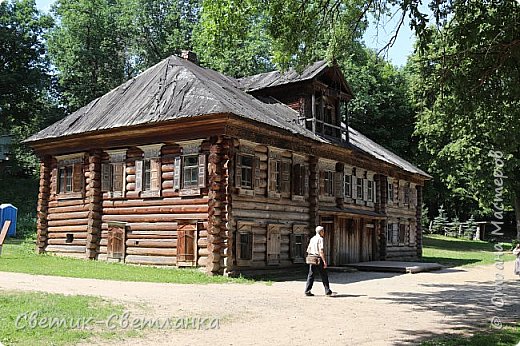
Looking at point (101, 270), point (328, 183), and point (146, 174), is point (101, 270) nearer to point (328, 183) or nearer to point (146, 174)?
point (146, 174)

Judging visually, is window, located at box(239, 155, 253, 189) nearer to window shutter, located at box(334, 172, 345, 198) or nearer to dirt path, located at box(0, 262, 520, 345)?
dirt path, located at box(0, 262, 520, 345)

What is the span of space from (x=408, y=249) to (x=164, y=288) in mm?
21824

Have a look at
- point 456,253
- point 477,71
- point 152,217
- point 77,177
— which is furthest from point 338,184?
point 456,253

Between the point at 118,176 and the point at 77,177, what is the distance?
2.43m

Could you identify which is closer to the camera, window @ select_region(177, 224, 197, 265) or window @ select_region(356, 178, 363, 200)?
window @ select_region(177, 224, 197, 265)

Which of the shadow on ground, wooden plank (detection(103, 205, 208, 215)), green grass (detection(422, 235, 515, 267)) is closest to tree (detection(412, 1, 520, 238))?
the shadow on ground

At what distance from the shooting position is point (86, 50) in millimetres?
47000

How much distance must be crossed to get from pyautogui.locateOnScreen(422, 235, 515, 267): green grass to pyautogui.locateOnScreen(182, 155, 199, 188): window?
49.8ft

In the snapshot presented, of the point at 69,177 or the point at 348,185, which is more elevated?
the point at 348,185

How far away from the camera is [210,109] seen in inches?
724

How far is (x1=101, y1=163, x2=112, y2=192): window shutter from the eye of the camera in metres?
22.4

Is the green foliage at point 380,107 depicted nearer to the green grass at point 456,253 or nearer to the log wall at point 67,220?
the green grass at point 456,253

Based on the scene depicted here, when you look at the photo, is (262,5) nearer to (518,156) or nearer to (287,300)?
(287,300)

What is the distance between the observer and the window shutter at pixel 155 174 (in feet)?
67.6
